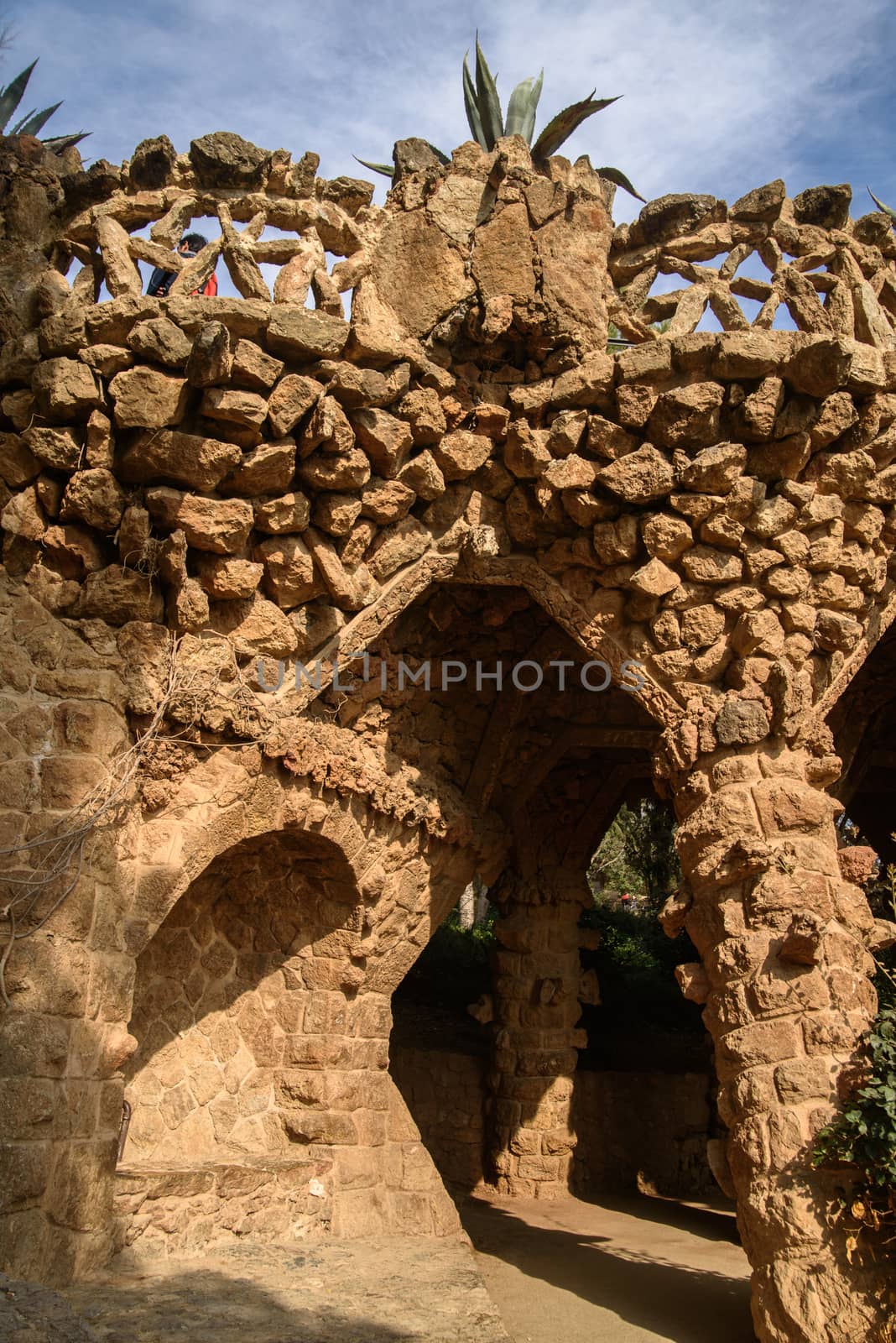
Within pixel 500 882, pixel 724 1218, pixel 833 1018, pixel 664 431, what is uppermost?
pixel 664 431

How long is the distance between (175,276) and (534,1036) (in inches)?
239

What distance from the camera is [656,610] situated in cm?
550

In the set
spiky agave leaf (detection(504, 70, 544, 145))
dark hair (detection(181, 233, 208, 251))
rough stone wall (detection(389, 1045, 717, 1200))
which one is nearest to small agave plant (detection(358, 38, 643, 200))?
spiky agave leaf (detection(504, 70, 544, 145))

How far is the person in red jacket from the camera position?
18.2ft

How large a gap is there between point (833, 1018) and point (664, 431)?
2.67 metres

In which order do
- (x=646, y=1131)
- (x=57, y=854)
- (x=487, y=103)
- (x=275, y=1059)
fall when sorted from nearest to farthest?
1. (x=57, y=854)
2. (x=275, y=1059)
3. (x=487, y=103)
4. (x=646, y=1131)

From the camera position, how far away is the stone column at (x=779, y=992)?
14.3ft

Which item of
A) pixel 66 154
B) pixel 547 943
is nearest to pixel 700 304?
pixel 66 154

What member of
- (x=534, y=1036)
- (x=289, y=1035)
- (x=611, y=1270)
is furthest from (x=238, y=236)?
(x=534, y=1036)

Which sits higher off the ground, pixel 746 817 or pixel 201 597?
pixel 201 597

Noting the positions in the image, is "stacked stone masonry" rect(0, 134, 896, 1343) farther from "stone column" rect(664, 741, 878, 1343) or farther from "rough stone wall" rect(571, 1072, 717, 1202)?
"rough stone wall" rect(571, 1072, 717, 1202)

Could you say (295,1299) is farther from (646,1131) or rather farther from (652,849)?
(652,849)

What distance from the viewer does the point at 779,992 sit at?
15.6 feet

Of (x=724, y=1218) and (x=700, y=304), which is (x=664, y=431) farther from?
(x=724, y=1218)
